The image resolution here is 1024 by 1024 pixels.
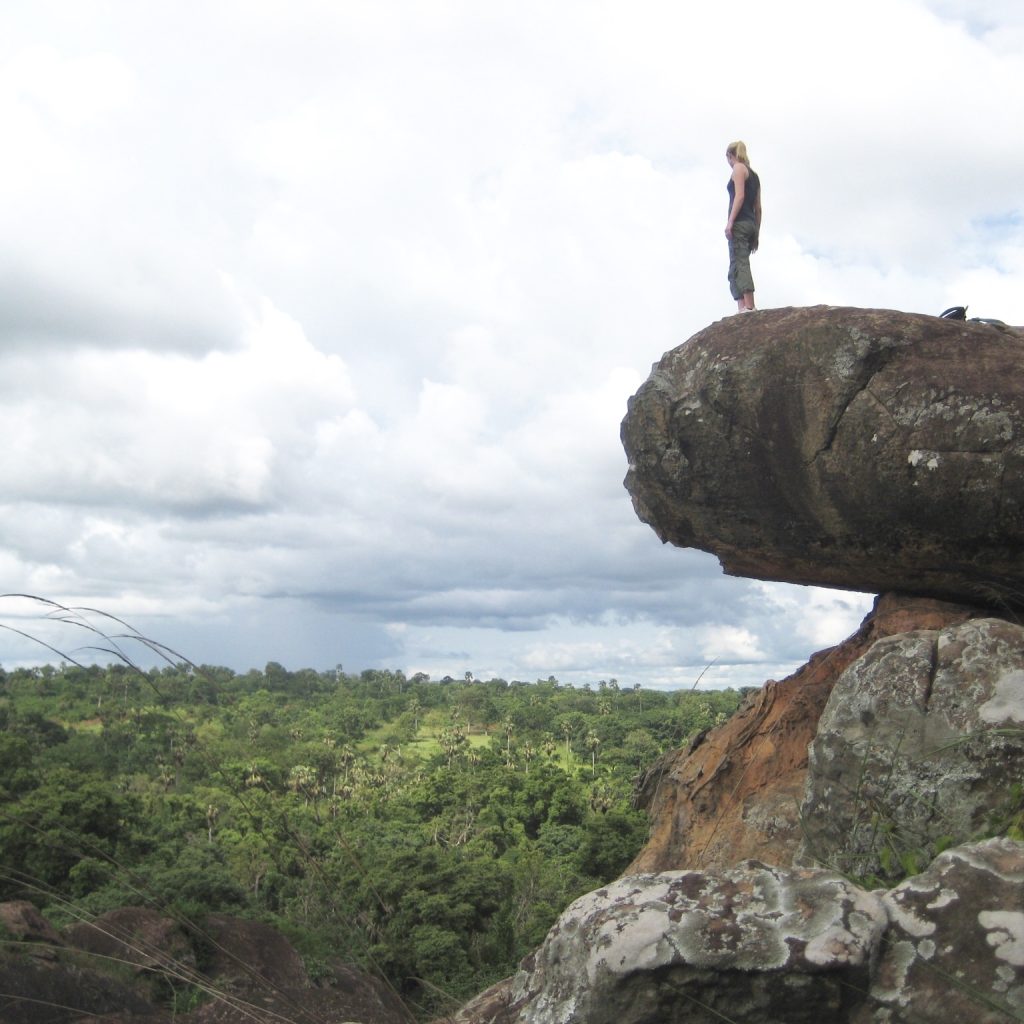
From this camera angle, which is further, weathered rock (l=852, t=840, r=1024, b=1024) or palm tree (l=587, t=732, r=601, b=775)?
palm tree (l=587, t=732, r=601, b=775)

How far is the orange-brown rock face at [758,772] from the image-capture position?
31.0ft

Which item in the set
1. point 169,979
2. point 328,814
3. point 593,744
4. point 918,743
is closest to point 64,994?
point 169,979

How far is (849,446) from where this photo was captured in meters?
8.96

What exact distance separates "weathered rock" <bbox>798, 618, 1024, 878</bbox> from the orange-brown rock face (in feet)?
6.37

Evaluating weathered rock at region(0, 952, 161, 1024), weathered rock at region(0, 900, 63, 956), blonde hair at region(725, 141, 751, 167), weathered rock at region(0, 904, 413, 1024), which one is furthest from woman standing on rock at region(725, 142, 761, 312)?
weathered rock at region(0, 900, 63, 956)

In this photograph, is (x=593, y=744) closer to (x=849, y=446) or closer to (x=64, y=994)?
(x=64, y=994)

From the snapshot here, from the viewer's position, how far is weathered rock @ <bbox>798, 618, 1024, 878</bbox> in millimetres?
6199

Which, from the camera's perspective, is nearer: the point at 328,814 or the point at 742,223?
the point at 742,223

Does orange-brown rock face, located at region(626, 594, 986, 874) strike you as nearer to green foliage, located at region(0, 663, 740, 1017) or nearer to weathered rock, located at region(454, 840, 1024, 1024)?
green foliage, located at region(0, 663, 740, 1017)

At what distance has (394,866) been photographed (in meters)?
28.0

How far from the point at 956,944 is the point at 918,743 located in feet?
13.1

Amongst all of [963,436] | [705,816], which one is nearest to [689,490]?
[963,436]

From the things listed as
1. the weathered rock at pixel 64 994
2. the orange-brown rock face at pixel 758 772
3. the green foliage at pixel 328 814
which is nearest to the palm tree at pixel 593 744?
the green foliage at pixel 328 814

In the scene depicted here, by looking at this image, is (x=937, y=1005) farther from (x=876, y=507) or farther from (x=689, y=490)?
(x=689, y=490)
